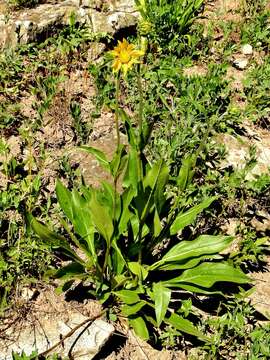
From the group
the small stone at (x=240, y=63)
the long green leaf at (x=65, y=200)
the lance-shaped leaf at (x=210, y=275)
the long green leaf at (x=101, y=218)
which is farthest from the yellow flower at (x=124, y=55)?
the small stone at (x=240, y=63)

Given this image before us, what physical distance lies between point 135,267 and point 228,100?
2.24 m

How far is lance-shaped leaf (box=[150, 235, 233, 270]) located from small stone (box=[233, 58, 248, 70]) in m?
2.66

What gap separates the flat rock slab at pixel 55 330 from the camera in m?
2.85

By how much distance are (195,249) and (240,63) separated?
2760mm

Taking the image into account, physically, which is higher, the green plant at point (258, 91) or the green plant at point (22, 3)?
the green plant at point (22, 3)

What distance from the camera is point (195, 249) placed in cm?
308

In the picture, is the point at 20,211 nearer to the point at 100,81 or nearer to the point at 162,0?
the point at 100,81

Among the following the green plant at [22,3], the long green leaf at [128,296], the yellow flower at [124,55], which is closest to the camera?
the yellow flower at [124,55]

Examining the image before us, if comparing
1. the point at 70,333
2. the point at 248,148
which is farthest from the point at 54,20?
the point at 70,333

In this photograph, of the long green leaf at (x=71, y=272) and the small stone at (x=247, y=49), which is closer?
the long green leaf at (x=71, y=272)

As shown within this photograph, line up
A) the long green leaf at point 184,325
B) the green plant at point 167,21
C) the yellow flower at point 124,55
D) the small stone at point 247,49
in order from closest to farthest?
the yellow flower at point 124,55
the long green leaf at point 184,325
the green plant at point 167,21
the small stone at point 247,49

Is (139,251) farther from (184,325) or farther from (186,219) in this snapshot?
(184,325)

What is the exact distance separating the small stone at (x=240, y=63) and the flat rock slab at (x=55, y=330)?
10.3 feet

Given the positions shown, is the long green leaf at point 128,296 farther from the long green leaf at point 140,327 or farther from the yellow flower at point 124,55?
the yellow flower at point 124,55
